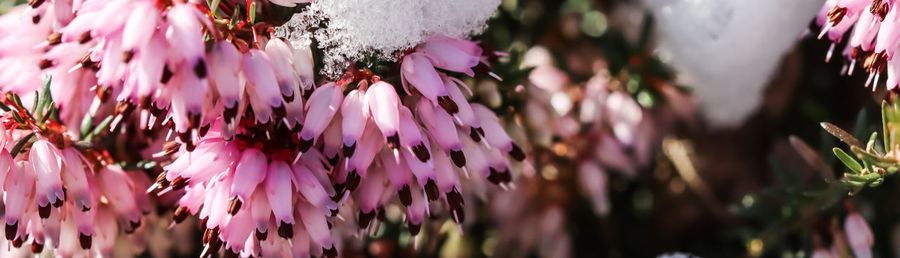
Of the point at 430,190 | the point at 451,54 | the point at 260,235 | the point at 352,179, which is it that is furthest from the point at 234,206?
the point at 451,54

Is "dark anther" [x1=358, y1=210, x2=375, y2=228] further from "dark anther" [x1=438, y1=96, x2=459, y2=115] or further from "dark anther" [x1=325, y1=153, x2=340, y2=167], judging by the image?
"dark anther" [x1=438, y1=96, x2=459, y2=115]

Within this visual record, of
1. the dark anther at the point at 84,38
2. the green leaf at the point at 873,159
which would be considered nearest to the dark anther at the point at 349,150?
the dark anther at the point at 84,38

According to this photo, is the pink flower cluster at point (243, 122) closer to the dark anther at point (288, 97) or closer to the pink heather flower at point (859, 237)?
the dark anther at point (288, 97)

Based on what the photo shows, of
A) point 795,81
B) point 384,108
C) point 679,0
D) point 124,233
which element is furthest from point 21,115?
point 795,81

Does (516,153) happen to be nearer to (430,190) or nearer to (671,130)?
(430,190)

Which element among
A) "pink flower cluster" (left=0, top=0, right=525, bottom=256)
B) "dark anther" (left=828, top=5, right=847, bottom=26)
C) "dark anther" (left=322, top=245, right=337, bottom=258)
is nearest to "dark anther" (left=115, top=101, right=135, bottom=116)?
"pink flower cluster" (left=0, top=0, right=525, bottom=256)
